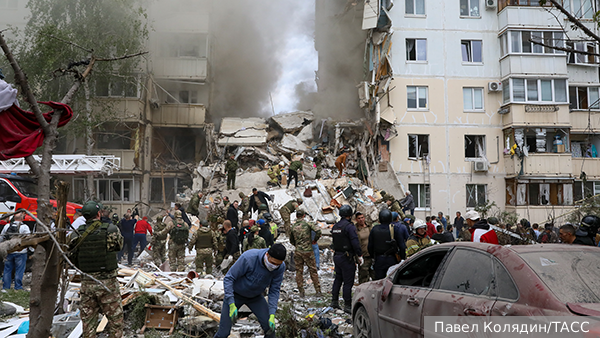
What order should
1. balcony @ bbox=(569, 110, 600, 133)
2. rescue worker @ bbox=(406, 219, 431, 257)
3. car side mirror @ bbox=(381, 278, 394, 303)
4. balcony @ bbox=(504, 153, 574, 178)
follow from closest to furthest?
1. car side mirror @ bbox=(381, 278, 394, 303)
2. rescue worker @ bbox=(406, 219, 431, 257)
3. balcony @ bbox=(504, 153, 574, 178)
4. balcony @ bbox=(569, 110, 600, 133)

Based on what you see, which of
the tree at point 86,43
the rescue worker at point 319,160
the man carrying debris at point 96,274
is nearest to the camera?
the man carrying debris at point 96,274

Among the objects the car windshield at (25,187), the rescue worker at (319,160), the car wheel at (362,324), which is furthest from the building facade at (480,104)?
the car wheel at (362,324)

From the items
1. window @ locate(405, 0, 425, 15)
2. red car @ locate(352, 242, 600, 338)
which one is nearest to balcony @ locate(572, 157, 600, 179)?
window @ locate(405, 0, 425, 15)

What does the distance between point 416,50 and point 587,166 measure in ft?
36.1

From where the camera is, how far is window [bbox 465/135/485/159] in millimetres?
21078

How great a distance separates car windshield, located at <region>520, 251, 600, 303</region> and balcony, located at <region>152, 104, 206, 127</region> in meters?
22.4

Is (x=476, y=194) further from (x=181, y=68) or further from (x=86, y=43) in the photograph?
(x=86, y=43)

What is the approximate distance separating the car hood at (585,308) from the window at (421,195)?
1846 centimetres

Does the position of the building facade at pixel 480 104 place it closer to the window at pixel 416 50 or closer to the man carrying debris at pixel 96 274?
the window at pixel 416 50

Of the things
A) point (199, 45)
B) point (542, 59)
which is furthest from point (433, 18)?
point (199, 45)

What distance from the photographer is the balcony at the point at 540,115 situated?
20.2 meters

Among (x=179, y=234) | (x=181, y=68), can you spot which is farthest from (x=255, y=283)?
(x=181, y=68)

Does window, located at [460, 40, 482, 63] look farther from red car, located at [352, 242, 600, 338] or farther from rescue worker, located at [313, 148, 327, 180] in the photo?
red car, located at [352, 242, 600, 338]

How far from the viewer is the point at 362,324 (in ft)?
15.6
